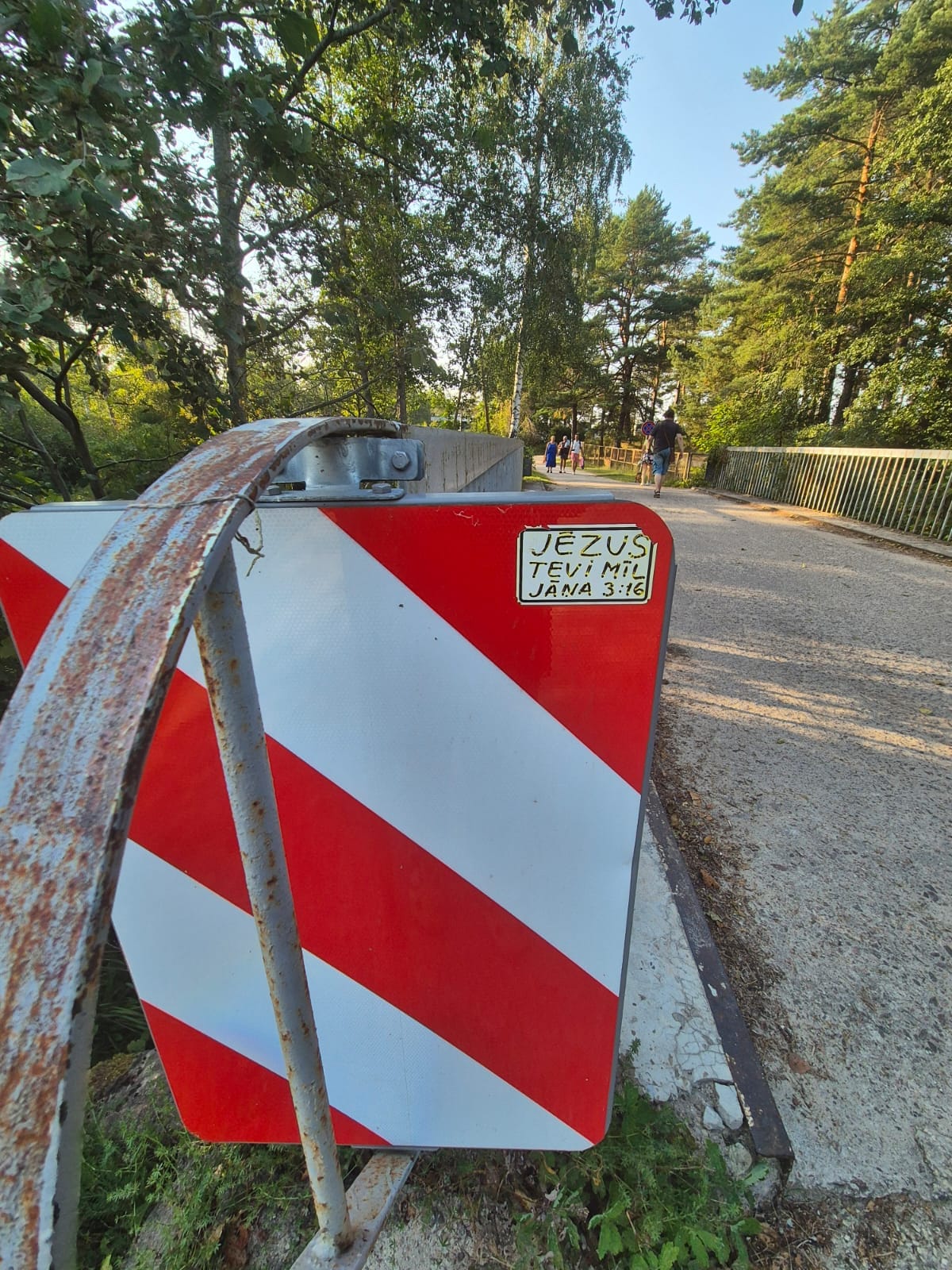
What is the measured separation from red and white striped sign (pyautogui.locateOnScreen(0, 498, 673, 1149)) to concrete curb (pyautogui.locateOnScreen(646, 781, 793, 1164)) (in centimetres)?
53

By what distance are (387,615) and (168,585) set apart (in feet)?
1.39

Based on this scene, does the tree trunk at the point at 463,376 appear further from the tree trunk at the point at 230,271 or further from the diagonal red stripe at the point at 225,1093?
the diagonal red stripe at the point at 225,1093

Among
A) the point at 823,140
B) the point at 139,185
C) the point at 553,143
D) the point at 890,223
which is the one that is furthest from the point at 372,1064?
the point at 823,140

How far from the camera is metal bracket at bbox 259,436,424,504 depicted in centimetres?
86

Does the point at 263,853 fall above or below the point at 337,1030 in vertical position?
above

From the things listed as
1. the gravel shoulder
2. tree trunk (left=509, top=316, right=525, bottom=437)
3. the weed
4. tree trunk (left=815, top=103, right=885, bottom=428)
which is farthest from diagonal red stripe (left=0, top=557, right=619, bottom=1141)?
tree trunk (left=815, top=103, right=885, bottom=428)

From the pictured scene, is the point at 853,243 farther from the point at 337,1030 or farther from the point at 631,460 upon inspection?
the point at 337,1030

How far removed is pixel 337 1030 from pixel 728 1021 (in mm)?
1145

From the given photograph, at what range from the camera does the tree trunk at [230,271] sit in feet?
7.11

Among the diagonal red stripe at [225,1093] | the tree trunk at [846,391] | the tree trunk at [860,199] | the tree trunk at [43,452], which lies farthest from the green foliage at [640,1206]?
the tree trunk at [846,391]

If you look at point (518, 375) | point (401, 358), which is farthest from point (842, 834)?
point (518, 375)

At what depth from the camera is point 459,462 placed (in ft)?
9.79

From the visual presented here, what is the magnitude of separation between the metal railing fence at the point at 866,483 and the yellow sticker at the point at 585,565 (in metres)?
9.62

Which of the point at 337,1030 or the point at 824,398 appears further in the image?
the point at 824,398
